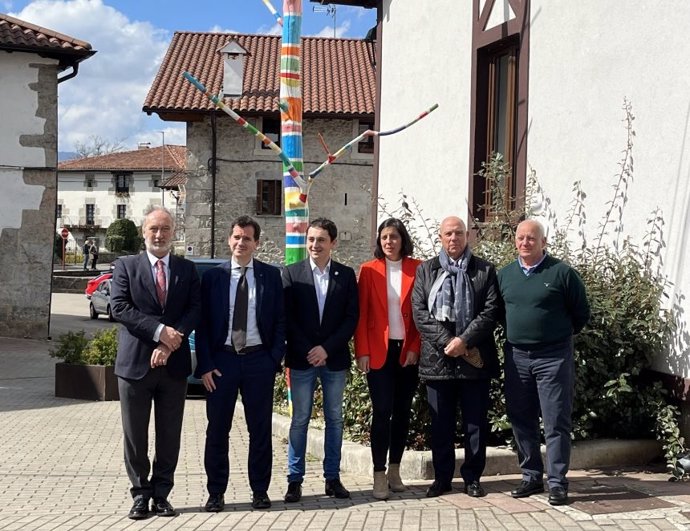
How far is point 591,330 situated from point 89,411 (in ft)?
20.3

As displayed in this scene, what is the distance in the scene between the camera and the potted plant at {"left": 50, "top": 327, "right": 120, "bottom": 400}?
11484 mm

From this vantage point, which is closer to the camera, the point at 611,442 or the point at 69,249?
the point at 611,442

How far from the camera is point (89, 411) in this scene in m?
10.6

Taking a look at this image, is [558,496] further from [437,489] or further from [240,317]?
[240,317]

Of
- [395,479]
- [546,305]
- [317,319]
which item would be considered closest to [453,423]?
[395,479]

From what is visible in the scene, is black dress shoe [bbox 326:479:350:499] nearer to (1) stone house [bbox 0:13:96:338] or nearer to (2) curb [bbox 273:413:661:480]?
(2) curb [bbox 273:413:661:480]

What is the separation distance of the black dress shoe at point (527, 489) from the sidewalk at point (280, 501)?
0.07 m

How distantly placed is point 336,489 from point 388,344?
1052 millimetres

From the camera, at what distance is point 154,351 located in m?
5.75

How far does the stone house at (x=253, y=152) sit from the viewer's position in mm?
31266

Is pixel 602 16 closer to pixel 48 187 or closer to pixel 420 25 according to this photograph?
pixel 420 25

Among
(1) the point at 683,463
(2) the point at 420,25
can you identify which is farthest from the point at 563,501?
(2) the point at 420,25

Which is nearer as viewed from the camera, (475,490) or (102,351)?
(475,490)

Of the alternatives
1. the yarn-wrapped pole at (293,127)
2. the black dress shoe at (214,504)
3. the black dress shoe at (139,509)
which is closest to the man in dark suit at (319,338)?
the black dress shoe at (214,504)
